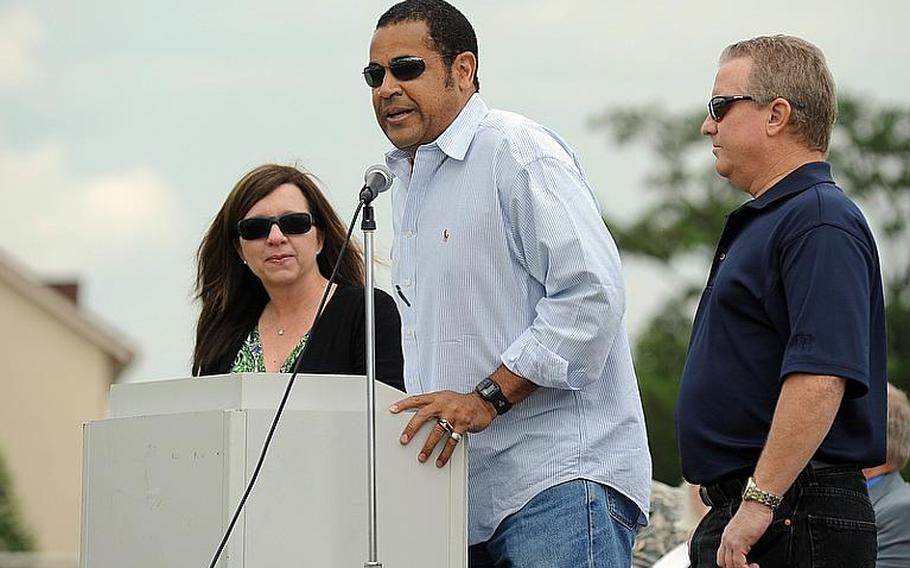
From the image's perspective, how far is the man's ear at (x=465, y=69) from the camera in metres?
3.47

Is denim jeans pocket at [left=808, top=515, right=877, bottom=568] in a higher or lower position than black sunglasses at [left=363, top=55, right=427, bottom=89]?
lower

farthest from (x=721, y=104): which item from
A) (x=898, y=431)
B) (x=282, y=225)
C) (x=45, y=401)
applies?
(x=45, y=401)

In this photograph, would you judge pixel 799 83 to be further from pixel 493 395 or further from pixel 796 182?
pixel 493 395

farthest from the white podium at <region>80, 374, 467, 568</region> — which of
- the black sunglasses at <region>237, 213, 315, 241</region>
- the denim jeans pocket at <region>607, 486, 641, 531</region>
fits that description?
the black sunglasses at <region>237, 213, 315, 241</region>

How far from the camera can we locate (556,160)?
11.0ft

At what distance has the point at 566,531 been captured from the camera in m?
3.19

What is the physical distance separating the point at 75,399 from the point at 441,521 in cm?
Answer: 3012

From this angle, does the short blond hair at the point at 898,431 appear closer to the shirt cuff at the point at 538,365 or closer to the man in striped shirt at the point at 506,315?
the man in striped shirt at the point at 506,315

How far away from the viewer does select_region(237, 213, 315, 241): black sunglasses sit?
429cm

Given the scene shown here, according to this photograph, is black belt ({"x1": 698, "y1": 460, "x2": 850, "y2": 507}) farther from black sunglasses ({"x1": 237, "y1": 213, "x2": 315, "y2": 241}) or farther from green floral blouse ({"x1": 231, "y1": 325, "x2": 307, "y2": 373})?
black sunglasses ({"x1": 237, "y1": 213, "x2": 315, "y2": 241})

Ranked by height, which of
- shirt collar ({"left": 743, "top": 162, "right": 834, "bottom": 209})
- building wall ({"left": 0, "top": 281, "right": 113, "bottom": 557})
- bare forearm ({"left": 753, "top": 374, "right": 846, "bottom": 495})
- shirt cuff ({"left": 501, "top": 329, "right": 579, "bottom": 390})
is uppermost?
building wall ({"left": 0, "top": 281, "right": 113, "bottom": 557})

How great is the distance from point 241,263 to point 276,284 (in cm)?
20

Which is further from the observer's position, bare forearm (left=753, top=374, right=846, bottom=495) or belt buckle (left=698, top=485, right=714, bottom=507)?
belt buckle (left=698, top=485, right=714, bottom=507)

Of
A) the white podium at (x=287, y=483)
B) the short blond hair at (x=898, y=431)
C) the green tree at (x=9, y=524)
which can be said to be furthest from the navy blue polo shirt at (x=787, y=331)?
the green tree at (x=9, y=524)
